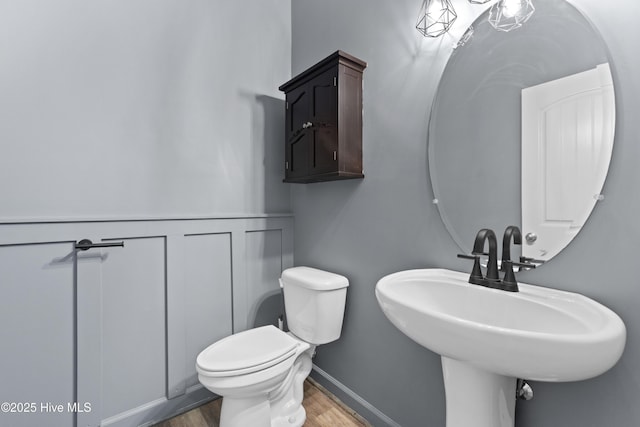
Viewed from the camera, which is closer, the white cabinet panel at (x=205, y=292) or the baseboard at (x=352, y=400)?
the baseboard at (x=352, y=400)

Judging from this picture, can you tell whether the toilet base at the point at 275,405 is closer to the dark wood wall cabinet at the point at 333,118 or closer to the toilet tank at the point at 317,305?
the toilet tank at the point at 317,305

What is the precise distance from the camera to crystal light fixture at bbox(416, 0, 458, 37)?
115 cm

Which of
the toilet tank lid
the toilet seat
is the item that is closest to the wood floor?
the toilet seat

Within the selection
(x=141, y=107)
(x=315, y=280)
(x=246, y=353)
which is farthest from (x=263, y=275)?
(x=141, y=107)

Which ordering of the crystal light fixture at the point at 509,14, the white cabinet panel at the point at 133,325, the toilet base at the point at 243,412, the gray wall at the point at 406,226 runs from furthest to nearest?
1. the white cabinet panel at the point at 133,325
2. the toilet base at the point at 243,412
3. the crystal light fixture at the point at 509,14
4. the gray wall at the point at 406,226

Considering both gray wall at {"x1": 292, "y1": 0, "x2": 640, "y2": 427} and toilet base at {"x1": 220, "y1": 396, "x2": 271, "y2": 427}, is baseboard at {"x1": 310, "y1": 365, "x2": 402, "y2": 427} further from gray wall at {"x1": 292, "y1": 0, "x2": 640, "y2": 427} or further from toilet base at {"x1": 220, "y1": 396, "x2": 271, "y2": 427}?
Answer: toilet base at {"x1": 220, "y1": 396, "x2": 271, "y2": 427}

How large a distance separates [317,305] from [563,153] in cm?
119

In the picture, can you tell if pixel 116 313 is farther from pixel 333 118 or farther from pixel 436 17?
pixel 436 17

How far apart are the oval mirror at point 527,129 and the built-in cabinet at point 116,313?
4.22ft

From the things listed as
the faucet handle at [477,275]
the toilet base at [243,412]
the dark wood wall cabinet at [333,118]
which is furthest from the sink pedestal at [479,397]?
the dark wood wall cabinet at [333,118]

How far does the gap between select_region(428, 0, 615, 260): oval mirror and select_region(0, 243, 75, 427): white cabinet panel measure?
1703 millimetres

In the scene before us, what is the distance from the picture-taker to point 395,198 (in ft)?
4.58

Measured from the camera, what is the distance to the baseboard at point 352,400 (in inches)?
56.8

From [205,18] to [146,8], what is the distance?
31 centimetres
